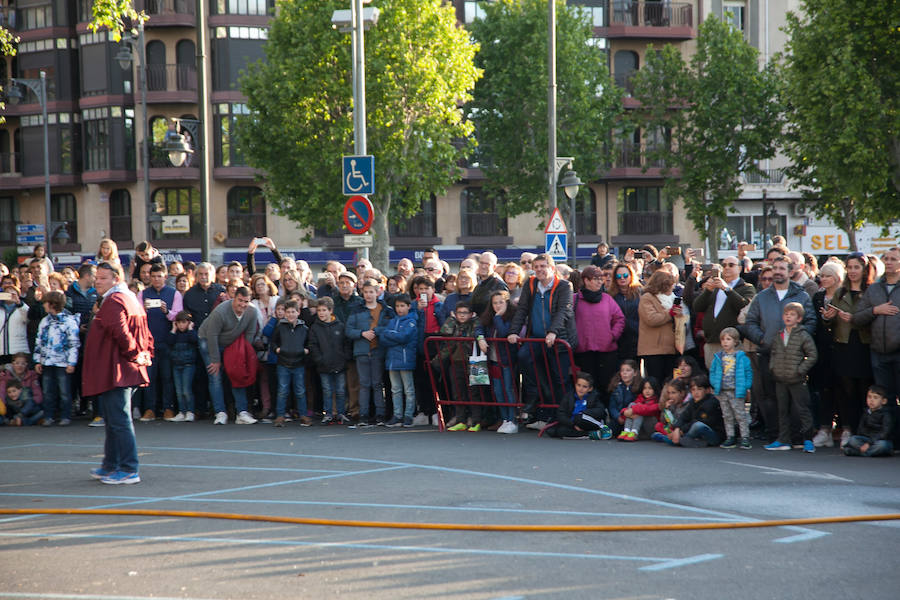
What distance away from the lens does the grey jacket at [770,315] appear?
11.8 metres

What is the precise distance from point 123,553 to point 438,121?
101 ft

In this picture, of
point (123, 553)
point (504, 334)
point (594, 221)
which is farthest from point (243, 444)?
point (594, 221)

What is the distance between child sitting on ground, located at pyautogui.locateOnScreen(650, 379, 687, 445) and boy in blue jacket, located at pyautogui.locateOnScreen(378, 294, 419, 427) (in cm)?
333

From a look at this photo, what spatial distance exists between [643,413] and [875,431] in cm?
248

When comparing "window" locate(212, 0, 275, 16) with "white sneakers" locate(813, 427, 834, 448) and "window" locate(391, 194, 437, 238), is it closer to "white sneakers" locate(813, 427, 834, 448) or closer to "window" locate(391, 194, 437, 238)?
"window" locate(391, 194, 437, 238)

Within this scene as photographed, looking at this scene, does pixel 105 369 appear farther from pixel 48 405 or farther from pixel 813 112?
pixel 813 112

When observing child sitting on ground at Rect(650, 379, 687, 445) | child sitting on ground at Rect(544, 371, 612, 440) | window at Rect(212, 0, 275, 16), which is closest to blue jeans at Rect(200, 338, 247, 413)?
child sitting on ground at Rect(544, 371, 612, 440)

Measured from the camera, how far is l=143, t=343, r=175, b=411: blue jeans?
14.9 meters

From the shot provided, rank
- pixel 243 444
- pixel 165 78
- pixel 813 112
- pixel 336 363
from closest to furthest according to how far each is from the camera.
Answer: pixel 243 444 < pixel 336 363 < pixel 813 112 < pixel 165 78

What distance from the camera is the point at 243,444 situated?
12.3m

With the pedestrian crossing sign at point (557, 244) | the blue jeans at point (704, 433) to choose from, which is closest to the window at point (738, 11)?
the pedestrian crossing sign at point (557, 244)

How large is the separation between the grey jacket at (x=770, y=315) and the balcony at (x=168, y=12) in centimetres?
3889

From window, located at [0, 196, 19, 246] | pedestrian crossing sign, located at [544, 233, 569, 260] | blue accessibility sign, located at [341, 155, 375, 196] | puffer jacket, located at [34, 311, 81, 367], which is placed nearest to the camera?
puffer jacket, located at [34, 311, 81, 367]

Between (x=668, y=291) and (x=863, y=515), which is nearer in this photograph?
(x=863, y=515)
